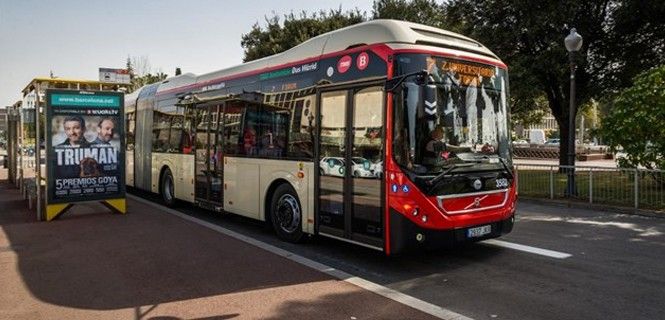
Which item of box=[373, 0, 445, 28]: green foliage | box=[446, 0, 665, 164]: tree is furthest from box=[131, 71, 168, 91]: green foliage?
box=[446, 0, 665, 164]: tree

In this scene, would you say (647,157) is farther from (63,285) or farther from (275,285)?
(63,285)

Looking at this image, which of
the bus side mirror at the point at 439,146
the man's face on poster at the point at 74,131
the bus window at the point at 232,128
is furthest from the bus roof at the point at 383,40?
the man's face on poster at the point at 74,131

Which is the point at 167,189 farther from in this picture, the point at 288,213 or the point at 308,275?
the point at 308,275

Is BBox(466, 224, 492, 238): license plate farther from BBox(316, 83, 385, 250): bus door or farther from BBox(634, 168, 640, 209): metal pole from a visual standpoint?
BBox(634, 168, 640, 209): metal pole

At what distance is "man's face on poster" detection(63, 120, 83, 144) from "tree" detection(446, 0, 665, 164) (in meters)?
15.1

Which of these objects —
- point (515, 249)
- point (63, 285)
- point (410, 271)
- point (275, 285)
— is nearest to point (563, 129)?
point (515, 249)

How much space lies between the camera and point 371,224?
6.71 m

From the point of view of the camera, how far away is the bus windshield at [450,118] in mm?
6254

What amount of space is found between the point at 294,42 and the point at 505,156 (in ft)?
89.2

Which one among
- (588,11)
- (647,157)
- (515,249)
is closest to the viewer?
(515,249)

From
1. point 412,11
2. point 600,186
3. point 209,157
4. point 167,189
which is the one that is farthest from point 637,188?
point 412,11

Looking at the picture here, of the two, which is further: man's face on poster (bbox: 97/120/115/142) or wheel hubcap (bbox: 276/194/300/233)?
man's face on poster (bbox: 97/120/115/142)

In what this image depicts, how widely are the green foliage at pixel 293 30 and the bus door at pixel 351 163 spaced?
25.8 metres

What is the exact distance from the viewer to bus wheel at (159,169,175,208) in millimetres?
12805
